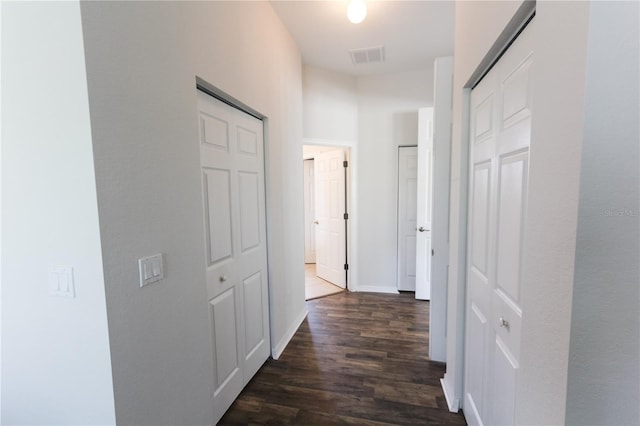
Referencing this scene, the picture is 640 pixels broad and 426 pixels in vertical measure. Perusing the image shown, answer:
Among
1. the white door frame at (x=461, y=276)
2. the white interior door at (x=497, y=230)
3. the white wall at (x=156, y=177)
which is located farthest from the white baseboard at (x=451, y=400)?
the white wall at (x=156, y=177)

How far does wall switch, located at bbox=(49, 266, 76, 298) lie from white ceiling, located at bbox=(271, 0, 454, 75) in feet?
7.50

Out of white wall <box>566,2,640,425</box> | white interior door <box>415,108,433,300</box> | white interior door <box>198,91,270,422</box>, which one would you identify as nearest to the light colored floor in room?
white interior door <box>415,108,433,300</box>

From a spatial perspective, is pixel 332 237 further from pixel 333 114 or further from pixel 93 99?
pixel 93 99

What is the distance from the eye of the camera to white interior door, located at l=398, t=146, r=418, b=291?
12.0 feet

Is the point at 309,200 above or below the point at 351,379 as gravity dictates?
above

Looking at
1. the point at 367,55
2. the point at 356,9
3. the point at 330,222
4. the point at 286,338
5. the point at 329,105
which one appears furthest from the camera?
the point at 330,222

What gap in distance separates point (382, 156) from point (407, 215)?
837 mm

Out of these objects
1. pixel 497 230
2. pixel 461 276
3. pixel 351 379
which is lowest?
pixel 351 379

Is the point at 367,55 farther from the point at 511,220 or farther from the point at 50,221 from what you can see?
the point at 50,221

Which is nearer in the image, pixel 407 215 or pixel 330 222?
pixel 407 215

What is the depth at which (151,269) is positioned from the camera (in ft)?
3.72

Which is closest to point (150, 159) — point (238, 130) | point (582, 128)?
point (238, 130)

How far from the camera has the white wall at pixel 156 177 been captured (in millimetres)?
958

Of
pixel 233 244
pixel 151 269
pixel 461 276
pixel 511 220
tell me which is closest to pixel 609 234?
pixel 511 220
